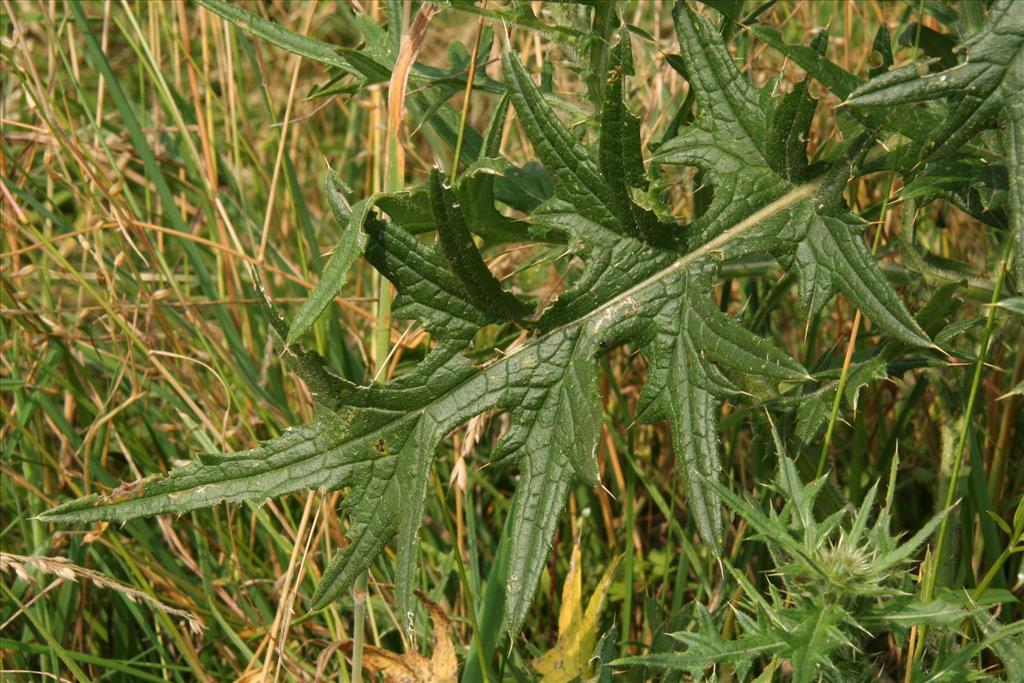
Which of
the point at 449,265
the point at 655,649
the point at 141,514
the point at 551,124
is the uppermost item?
the point at 551,124

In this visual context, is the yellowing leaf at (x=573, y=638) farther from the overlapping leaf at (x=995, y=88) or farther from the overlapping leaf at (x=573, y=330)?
the overlapping leaf at (x=995, y=88)

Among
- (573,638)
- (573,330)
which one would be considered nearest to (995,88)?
(573,330)

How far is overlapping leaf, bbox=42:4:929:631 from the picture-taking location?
4.82 ft

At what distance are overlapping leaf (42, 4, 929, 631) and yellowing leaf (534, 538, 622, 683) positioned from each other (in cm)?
32

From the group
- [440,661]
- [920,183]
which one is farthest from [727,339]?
[440,661]

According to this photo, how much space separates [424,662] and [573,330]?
565mm

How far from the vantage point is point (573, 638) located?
176 cm

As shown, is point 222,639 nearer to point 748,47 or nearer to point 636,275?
point 636,275

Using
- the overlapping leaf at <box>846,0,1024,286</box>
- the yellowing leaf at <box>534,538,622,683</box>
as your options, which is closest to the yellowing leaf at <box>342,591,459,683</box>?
the yellowing leaf at <box>534,538,622,683</box>

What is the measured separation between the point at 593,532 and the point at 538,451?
0.79 m

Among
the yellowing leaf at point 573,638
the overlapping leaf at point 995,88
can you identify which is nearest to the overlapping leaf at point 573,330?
the overlapping leaf at point 995,88

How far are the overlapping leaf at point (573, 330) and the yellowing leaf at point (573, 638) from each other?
0.32m

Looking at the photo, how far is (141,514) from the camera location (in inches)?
55.9

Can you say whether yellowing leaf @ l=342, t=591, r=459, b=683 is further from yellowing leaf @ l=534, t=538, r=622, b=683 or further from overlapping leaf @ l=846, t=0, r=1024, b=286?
overlapping leaf @ l=846, t=0, r=1024, b=286
